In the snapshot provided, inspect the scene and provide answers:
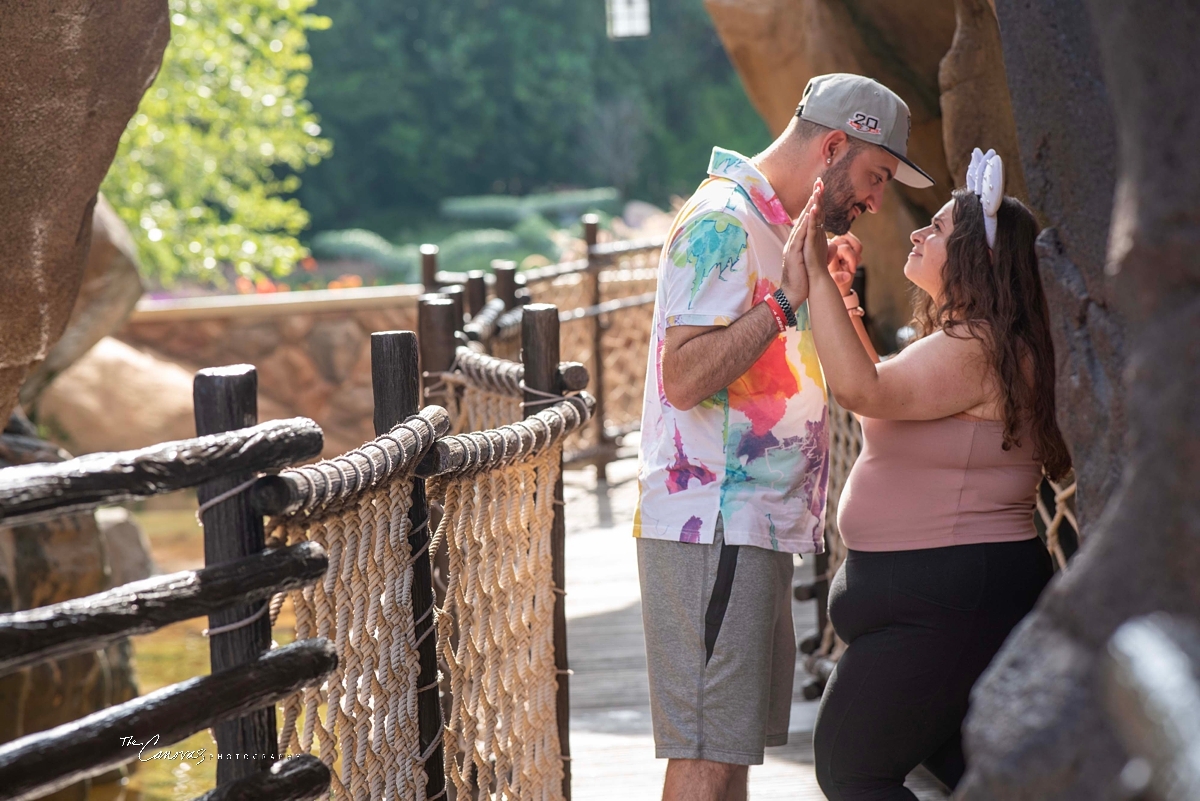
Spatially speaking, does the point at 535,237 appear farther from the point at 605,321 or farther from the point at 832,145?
the point at 832,145

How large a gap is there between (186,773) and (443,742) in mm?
4107

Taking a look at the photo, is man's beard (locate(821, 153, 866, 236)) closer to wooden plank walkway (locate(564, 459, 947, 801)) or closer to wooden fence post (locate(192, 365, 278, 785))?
wooden fence post (locate(192, 365, 278, 785))

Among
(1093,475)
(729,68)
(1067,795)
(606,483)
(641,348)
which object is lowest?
(606,483)

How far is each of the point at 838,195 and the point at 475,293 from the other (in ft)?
10.7

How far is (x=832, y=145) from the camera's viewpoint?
2172 millimetres

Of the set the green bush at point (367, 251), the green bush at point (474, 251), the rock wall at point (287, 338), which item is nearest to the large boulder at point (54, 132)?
the rock wall at point (287, 338)

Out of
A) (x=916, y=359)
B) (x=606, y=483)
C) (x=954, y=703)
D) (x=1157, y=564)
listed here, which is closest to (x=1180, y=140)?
(x=1157, y=564)

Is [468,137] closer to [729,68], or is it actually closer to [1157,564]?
[729,68]

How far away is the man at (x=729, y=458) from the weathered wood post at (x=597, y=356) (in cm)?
574

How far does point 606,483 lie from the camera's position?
802cm

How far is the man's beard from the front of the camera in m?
2.18

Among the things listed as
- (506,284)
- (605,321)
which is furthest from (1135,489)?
(605,321)

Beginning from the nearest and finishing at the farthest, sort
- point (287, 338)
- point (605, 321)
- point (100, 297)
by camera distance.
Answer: point (100, 297) → point (605, 321) → point (287, 338)

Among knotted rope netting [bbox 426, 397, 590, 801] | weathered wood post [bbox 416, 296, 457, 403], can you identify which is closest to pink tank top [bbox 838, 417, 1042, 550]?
knotted rope netting [bbox 426, 397, 590, 801]
